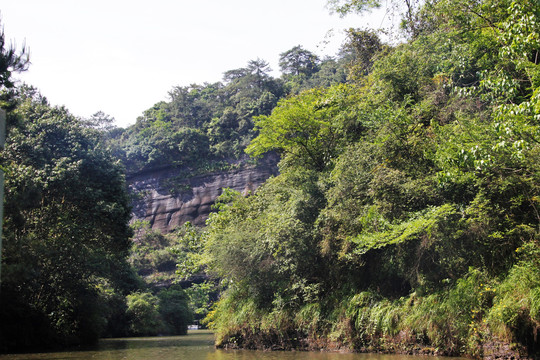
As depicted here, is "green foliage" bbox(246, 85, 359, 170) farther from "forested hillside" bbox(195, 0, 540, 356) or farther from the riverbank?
the riverbank

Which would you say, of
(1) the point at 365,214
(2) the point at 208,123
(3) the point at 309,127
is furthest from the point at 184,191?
(1) the point at 365,214

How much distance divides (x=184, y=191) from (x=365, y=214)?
4578cm

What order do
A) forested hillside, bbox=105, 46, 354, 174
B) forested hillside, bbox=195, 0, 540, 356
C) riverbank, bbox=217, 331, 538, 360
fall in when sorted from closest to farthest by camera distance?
riverbank, bbox=217, 331, 538, 360, forested hillside, bbox=195, 0, 540, 356, forested hillside, bbox=105, 46, 354, 174

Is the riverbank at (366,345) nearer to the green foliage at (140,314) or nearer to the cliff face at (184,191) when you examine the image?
the green foliage at (140,314)

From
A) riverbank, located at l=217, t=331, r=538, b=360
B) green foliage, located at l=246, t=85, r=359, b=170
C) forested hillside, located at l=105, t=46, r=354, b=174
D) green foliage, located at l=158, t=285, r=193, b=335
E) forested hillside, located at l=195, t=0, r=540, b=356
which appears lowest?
green foliage, located at l=158, t=285, r=193, b=335

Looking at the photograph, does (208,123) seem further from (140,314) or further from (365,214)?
(365,214)

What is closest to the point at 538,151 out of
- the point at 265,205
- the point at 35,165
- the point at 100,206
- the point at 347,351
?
the point at 347,351

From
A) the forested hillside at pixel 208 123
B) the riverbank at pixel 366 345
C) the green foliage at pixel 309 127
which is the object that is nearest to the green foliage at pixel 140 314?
the riverbank at pixel 366 345

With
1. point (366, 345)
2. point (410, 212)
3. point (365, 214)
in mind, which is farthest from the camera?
point (365, 214)

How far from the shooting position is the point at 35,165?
1905cm

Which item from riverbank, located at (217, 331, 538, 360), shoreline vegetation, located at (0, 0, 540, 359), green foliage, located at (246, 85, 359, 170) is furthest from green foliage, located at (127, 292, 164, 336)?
green foliage, located at (246, 85, 359, 170)

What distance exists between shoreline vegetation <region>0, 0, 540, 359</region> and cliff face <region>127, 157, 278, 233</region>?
32161mm

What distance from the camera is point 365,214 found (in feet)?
44.6

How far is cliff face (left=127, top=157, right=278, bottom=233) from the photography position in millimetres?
55438
